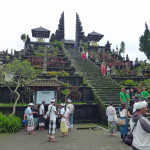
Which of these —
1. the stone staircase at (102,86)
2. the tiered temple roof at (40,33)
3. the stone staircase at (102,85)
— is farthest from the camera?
the tiered temple roof at (40,33)

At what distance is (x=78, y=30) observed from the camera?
56094mm

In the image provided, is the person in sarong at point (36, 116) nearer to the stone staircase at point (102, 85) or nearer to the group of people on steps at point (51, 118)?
the group of people on steps at point (51, 118)

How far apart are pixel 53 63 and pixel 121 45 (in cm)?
3688

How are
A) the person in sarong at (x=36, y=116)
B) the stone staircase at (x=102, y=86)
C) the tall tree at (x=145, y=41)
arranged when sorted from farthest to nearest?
the tall tree at (x=145, y=41)
the stone staircase at (x=102, y=86)
the person in sarong at (x=36, y=116)

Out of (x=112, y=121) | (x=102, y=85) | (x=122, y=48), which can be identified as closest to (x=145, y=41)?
(x=122, y=48)

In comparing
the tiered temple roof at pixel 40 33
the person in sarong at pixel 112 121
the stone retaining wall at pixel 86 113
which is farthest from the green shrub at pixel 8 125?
the tiered temple roof at pixel 40 33

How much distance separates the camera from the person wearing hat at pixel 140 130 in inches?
106

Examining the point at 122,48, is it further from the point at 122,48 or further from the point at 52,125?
the point at 52,125

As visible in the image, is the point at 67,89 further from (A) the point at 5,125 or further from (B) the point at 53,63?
(B) the point at 53,63

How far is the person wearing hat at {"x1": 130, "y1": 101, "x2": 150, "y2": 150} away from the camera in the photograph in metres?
2.68

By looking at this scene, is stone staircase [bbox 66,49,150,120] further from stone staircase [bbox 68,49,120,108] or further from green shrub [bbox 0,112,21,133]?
green shrub [bbox 0,112,21,133]

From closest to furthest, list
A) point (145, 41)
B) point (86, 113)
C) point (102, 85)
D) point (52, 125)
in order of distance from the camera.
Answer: point (52, 125) → point (86, 113) → point (102, 85) → point (145, 41)

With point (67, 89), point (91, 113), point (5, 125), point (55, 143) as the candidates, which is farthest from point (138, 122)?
point (67, 89)

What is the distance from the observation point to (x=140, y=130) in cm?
278
